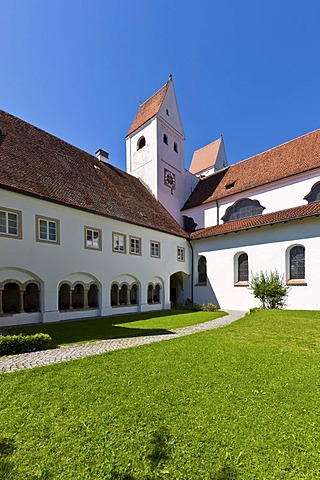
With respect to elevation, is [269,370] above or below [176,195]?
below

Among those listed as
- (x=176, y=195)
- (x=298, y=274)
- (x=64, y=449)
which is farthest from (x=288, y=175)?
(x=64, y=449)

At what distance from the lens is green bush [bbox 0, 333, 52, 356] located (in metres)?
6.89

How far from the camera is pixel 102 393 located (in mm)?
4281

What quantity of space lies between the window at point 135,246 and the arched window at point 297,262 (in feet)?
33.6

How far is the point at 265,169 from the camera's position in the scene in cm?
2211

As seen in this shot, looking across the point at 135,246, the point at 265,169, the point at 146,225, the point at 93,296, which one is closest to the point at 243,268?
the point at 146,225

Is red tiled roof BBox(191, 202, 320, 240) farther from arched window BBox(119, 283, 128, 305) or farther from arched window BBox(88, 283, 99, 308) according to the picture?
arched window BBox(88, 283, 99, 308)

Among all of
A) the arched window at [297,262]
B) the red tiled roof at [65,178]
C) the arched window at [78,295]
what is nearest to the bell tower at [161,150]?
the red tiled roof at [65,178]

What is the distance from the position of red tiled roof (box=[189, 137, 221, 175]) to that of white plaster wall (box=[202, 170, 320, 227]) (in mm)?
19556

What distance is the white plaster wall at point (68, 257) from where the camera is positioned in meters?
12.1

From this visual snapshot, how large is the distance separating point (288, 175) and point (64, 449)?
→ 66.8 feet

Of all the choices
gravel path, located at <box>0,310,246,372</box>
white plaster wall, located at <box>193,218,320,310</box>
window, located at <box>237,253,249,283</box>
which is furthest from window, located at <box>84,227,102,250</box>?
window, located at <box>237,253,249,283</box>

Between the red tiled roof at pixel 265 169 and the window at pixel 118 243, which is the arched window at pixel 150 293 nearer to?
the window at pixel 118 243

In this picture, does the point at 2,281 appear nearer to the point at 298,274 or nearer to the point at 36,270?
the point at 36,270
